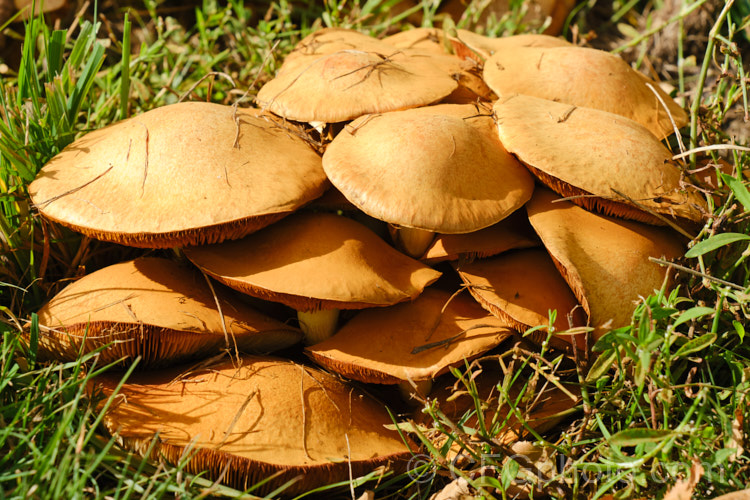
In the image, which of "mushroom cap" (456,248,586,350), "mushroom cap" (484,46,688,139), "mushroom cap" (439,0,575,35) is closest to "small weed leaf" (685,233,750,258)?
"mushroom cap" (456,248,586,350)

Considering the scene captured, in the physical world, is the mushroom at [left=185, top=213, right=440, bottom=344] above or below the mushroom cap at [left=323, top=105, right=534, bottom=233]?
below

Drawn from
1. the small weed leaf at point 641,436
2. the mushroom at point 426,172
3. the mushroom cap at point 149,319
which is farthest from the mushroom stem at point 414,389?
the small weed leaf at point 641,436

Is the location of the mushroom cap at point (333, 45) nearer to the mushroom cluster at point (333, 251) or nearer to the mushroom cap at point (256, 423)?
the mushroom cluster at point (333, 251)

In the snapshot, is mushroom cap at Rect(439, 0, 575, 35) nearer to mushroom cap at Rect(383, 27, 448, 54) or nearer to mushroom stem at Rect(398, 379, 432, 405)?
mushroom cap at Rect(383, 27, 448, 54)

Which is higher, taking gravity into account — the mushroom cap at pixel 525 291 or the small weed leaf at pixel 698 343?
the small weed leaf at pixel 698 343

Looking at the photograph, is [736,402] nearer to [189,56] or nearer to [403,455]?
[403,455]

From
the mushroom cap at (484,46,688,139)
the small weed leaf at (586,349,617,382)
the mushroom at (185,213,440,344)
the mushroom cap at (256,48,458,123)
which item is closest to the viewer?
the small weed leaf at (586,349,617,382)

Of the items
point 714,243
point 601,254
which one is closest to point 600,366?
point 601,254

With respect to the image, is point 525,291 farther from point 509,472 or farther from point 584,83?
point 584,83
